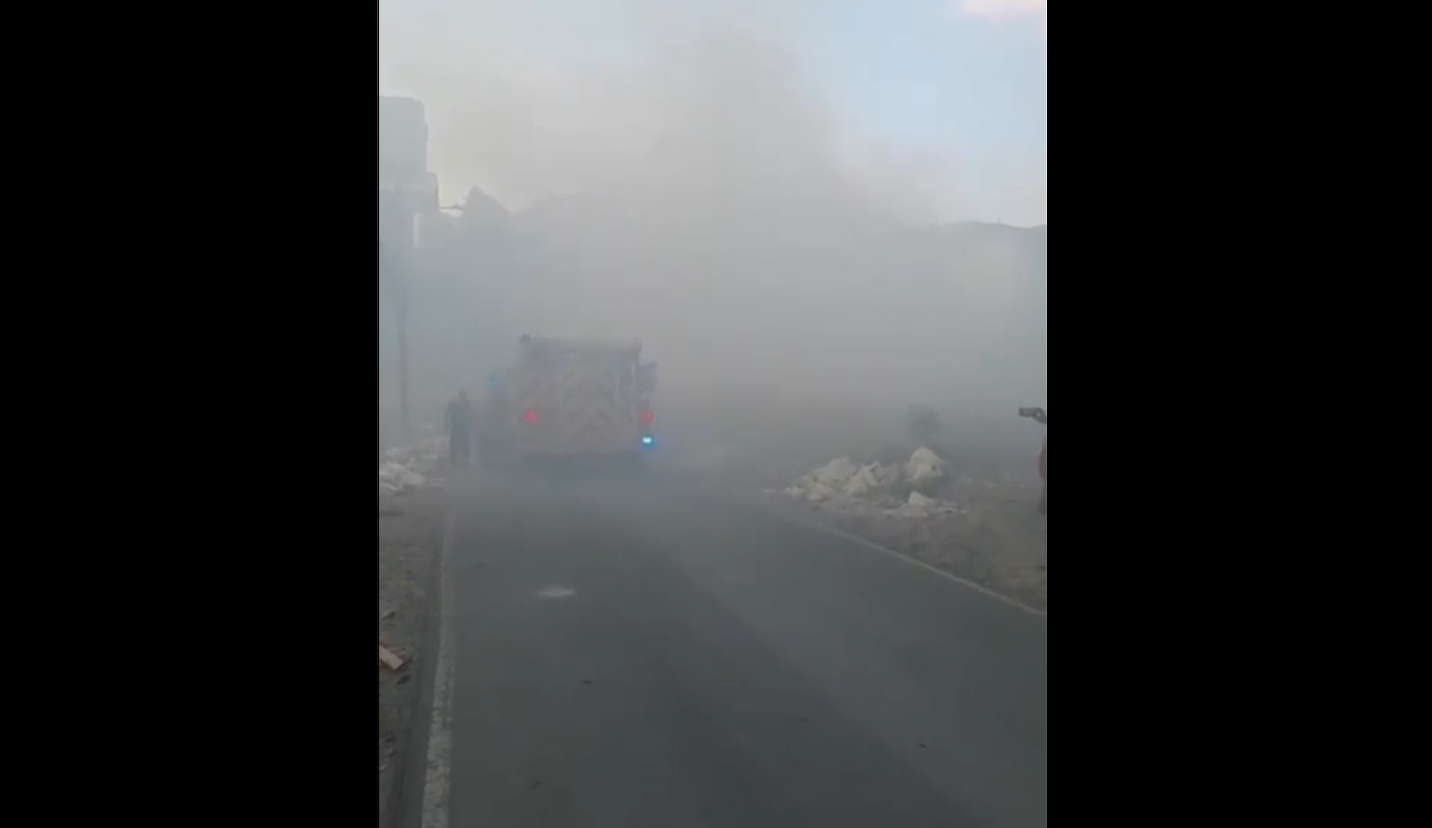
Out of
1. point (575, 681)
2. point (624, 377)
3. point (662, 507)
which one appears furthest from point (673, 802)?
point (624, 377)

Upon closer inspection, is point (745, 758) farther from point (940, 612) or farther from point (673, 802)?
point (940, 612)

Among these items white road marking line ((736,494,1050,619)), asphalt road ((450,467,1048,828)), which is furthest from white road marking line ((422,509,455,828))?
white road marking line ((736,494,1050,619))

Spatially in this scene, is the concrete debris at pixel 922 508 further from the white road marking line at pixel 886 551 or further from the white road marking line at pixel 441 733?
the white road marking line at pixel 441 733

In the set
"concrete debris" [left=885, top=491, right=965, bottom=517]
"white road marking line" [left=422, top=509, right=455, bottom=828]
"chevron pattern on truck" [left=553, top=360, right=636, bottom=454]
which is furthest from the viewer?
"chevron pattern on truck" [left=553, top=360, right=636, bottom=454]

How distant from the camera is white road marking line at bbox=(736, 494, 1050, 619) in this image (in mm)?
6660

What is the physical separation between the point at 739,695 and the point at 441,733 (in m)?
1.37

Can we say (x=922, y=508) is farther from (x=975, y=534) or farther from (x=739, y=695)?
(x=739, y=695)

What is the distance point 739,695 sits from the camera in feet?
15.0

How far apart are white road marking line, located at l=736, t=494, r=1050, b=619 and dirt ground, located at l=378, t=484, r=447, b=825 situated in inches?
112

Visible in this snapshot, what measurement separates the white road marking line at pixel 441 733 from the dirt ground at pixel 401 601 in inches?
4.4

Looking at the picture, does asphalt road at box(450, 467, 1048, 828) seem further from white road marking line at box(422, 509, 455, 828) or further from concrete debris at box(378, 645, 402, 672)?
concrete debris at box(378, 645, 402, 672)
